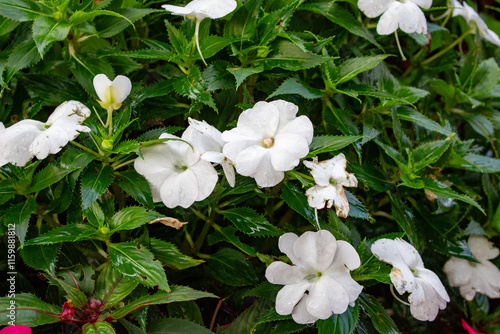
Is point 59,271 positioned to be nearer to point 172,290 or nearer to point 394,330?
point 172,290

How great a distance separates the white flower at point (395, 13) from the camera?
1066 mm

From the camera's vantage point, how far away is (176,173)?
2.85 feet

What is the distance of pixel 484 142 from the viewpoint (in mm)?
1470

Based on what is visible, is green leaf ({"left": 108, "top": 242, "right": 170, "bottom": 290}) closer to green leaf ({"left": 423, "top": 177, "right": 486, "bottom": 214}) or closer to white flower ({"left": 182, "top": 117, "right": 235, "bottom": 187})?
white flower ({"left": 182, "top": 117, "right": 235, "bottom": 187})

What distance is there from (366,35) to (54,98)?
2.51ft

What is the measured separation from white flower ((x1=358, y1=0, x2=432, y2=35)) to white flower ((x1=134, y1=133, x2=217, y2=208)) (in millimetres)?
565

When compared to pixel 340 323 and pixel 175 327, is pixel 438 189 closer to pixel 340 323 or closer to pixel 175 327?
pixel 340 323

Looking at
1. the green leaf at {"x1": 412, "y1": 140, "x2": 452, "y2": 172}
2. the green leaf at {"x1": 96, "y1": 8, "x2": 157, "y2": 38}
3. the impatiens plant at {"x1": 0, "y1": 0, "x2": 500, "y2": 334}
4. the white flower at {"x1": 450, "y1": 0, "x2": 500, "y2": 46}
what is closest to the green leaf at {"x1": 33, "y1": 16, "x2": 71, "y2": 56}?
the impatiens plant at {"x1": 0, "y1": 0, "x2": 500, "y2": 334}

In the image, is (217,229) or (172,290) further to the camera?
(217,229)

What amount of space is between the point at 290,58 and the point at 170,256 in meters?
0.49

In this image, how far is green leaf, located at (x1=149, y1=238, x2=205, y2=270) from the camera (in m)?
0.90

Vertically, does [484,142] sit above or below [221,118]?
below

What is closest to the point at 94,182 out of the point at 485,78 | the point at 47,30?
the point at 47,30

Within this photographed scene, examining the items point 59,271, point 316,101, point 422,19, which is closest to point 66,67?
point 59,271
